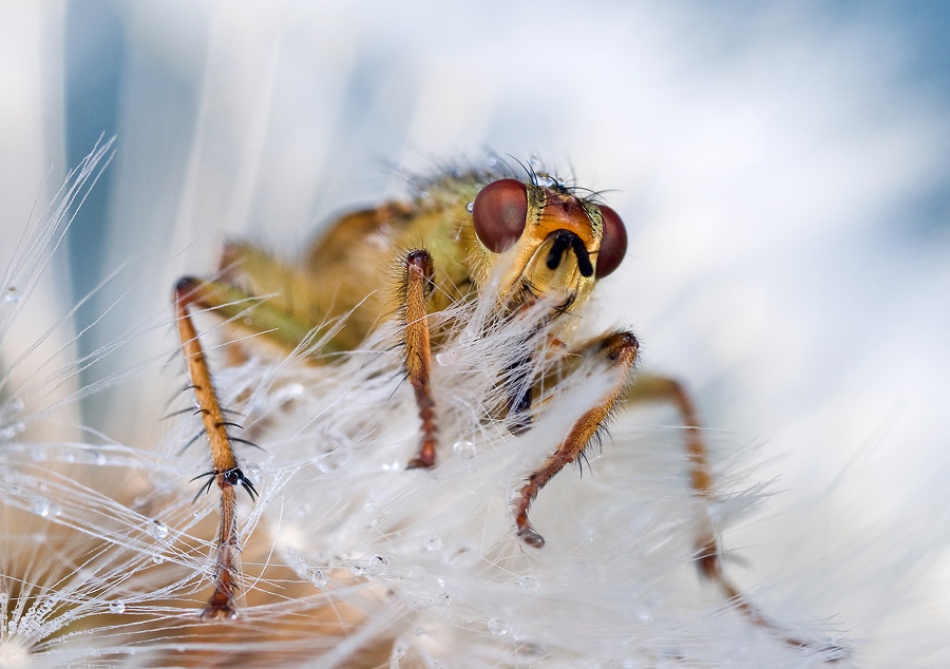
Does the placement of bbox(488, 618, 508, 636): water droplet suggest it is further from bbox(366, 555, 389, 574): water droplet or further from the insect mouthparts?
the insect mouthparts

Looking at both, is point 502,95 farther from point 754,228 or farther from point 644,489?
point 644,489

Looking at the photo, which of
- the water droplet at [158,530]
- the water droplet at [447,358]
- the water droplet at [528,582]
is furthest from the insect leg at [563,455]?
the water droplet at [158,530]

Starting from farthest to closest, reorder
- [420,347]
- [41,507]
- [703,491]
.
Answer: [703,491], [420,347], [41,507]

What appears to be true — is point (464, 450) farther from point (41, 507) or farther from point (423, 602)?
point (41, 507)

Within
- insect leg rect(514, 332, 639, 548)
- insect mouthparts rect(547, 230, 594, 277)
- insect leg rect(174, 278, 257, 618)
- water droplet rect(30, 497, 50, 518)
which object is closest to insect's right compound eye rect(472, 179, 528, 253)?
insect mouthparts rect(547, 230, 594, 277)

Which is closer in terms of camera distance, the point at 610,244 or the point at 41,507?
the point at 41,507

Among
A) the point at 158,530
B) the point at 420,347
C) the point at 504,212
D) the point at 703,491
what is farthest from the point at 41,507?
the point at 703,491

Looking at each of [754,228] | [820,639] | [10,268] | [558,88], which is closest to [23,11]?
[10,268]

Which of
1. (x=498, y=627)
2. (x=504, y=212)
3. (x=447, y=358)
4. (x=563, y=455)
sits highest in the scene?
(x=504, y=212)
